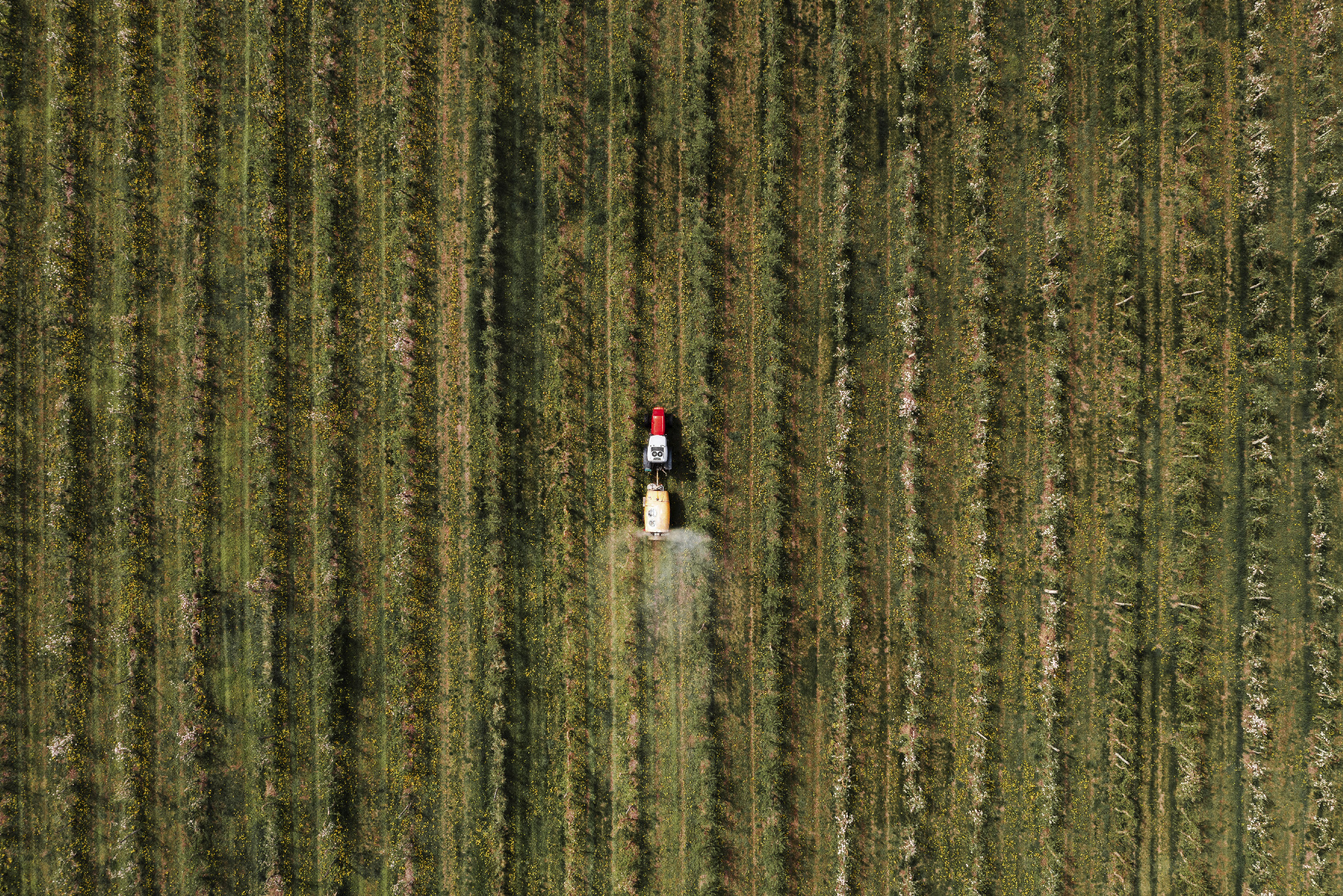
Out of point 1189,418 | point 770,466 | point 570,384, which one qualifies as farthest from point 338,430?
point 1189,418

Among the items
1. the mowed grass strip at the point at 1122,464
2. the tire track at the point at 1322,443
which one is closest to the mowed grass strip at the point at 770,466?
the mowed grass strip at the point at 1122,464

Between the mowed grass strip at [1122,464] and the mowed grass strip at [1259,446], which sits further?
the mowed grass strip at [1122,464]

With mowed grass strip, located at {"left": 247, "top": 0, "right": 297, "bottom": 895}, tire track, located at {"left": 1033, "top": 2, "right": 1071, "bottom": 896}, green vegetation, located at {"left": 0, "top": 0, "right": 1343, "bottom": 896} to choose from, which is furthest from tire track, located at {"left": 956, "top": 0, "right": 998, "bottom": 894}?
mowed grass strip, located at {"left": 247, "top": 0, "right": 297, "bottom": 895}

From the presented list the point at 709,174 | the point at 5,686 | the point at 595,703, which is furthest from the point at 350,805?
the point at 709,174

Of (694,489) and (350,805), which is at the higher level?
(694,489)

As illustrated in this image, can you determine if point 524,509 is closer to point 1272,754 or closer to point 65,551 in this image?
point 65,551

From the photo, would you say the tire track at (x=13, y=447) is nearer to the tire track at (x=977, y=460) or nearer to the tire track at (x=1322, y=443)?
the tire track at (x=977, y=460)

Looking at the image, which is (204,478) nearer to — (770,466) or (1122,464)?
(770,466)

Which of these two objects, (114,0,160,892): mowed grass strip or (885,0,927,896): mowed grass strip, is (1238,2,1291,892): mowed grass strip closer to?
(885,0,927,896): mowed grass strip
